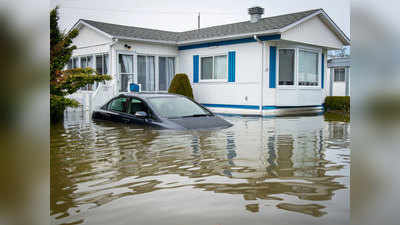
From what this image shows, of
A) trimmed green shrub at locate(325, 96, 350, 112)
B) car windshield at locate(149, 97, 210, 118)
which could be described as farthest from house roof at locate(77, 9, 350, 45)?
car windshield at locate(149, 97, 210, 118)

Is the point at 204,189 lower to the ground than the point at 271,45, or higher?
lower

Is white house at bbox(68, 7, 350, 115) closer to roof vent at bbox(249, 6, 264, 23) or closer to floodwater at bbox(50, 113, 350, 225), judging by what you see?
roof vent at bbox(249, 6, 264, 23)

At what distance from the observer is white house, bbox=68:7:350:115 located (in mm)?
16375

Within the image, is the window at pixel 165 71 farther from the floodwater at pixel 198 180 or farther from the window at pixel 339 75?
the window at pixel 339 75

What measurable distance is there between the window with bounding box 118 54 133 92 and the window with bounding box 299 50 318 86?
314 inches

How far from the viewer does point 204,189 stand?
4.48 m

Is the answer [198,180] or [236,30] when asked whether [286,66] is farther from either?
[198,180]

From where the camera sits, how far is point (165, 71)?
64.1ft

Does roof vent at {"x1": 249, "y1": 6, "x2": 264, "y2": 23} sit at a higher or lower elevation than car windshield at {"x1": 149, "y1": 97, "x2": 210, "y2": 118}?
higher

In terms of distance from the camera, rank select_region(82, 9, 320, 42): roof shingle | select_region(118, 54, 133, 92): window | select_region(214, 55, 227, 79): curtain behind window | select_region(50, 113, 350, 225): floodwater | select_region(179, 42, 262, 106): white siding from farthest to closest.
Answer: select_region(118, 54, 133, 92): window < select_region(214, 55, 227, 79): curtain behind window < select_region(179, 42, 262, 106): white siding < select_region(82, 9, 320, 42): roof shingle < select_region(50, 113, 350, 225): floodwater

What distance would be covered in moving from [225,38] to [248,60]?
1486 mm

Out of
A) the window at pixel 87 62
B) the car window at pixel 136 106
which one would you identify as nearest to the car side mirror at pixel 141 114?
the car window at pixel 136 106
